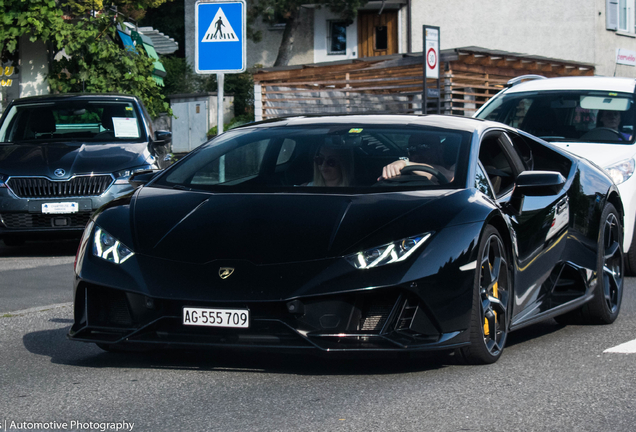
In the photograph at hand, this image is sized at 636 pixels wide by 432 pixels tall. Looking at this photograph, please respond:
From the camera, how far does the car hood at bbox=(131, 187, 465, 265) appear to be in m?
4.83

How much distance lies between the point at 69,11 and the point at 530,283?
54.3 feet

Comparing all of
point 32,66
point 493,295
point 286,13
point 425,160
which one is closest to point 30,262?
point 425,160

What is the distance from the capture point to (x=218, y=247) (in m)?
4.92

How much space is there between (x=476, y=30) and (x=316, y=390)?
37593 millimetres

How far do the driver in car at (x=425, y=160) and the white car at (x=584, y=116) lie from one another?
3994mm

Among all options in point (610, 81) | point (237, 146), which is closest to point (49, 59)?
point (610, 81)

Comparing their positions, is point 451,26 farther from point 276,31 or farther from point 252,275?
point 252,275

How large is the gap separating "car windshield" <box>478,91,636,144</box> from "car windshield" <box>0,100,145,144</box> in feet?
14.5

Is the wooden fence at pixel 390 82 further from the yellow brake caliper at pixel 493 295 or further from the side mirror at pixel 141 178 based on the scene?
the yellow brake caliper at pixel 493 295

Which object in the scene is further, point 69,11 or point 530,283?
point 69,11

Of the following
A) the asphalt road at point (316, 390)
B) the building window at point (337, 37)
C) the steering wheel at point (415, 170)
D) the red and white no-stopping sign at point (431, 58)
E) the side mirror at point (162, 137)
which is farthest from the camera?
the building window at point (337, 37)

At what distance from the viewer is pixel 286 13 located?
137 feet

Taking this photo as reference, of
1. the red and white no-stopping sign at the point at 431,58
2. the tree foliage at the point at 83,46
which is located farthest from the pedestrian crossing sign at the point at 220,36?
the tree foliage at the point at 83,46

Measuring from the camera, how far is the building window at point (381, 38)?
4341cm
